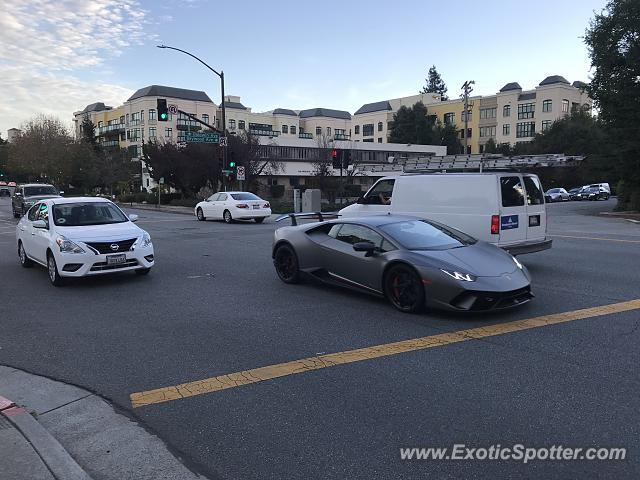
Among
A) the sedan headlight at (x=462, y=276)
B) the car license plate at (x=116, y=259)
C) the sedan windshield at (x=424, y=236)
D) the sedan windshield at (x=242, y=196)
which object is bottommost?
the car license plate at (x=116, y=259)

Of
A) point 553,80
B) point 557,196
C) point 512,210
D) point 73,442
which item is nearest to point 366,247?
point 512,210

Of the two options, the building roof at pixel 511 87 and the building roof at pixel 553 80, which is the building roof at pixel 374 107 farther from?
the building roof at pixel 553 80

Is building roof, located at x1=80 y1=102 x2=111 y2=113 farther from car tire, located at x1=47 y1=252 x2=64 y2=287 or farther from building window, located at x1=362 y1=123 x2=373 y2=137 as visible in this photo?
car tire, located at x1=47 y1=252 x2=64 y2=287

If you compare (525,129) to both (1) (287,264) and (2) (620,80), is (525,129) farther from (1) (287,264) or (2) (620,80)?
(1) (287,264)

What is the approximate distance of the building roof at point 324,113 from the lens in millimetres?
114925

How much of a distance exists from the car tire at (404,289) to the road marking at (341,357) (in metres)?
0.88

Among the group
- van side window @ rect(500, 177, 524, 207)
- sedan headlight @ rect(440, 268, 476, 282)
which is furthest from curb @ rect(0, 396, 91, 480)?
van side window @ rect(500, 177, 524, 207)

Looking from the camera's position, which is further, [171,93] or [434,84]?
[434,84]

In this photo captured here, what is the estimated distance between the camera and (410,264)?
23.8ft

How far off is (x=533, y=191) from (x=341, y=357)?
22.9ft

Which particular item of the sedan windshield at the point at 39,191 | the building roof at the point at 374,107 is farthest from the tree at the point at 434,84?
the sedan windshield at the point at 39,191

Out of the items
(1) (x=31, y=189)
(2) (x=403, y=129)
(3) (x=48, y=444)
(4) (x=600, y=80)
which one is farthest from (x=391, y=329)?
(2) (x=403, y=129)

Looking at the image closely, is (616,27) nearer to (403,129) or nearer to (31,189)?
(31,189)

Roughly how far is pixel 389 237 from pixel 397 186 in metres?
4.68
